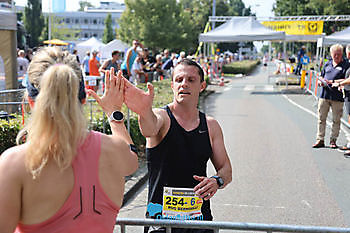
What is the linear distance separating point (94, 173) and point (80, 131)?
20cm

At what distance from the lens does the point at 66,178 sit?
72.4 inches

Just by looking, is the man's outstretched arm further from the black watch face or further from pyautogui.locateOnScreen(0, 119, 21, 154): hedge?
pyautogui.locateOnScreen(0, 119, 21, 154): hedge

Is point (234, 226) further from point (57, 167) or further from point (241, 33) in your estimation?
point (241, 33)

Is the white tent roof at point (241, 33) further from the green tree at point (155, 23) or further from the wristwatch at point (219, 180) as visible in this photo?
the green tree at point (155, 23)

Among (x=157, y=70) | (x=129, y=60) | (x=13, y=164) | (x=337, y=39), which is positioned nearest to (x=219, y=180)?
(x=13, y=164)

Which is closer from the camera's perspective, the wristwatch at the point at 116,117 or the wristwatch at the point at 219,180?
the wristwatch at the point at 116,117

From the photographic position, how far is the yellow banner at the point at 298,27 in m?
27.4

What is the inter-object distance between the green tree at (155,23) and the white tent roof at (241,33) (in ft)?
78.5

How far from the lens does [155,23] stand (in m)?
47.7

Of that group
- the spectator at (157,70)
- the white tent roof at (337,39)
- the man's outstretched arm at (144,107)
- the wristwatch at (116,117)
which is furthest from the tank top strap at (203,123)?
the white tent roof at (337,39)

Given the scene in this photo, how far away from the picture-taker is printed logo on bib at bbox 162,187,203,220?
303 centimetres

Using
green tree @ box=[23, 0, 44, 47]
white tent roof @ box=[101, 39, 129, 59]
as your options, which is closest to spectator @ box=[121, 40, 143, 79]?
white tent roof @ box=[101, 39, 129, 59]

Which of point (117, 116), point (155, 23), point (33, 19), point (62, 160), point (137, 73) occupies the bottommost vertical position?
point (137, 73)

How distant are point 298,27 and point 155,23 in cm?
2260
